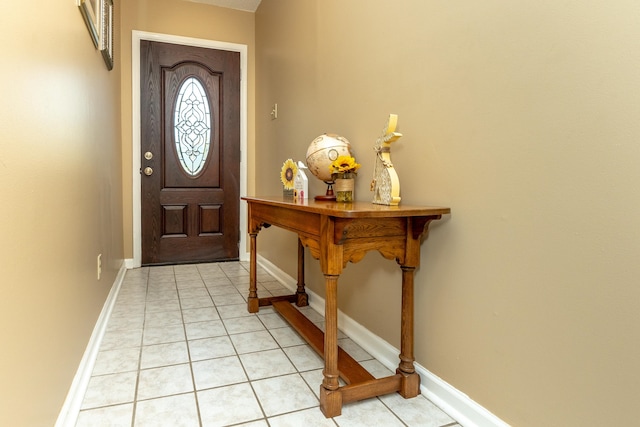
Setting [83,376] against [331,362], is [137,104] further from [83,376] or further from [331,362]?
[331,362]

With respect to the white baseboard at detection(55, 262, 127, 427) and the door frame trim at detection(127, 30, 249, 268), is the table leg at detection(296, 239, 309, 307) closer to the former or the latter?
the white baseboard at detection(55, 262, 127, 427)

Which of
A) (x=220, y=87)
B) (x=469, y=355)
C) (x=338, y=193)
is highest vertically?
(x=220, y=87)

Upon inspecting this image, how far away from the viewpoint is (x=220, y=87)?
12.6 feet

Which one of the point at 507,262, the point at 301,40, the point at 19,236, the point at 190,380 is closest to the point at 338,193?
the point at 507,262

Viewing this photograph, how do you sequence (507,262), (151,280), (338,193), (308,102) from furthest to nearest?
(151,280) < (308,102) < (338,193) < (507,262)

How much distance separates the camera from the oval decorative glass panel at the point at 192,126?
3721mm

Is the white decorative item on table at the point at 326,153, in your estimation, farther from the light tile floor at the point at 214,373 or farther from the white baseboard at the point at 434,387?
the light tile floor at the point at 214,373

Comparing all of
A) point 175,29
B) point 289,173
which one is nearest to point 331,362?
point 289,173

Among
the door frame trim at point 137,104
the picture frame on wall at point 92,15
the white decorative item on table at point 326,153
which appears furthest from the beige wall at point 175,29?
the white decorative item on table at point 326,153

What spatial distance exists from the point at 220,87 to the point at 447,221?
10.1 ft

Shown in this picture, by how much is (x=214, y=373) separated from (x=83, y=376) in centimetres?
49

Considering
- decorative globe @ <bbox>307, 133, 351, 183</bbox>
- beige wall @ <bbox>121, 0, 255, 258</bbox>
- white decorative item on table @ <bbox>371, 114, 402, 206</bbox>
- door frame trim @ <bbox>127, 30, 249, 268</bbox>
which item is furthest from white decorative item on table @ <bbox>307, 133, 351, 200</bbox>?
door frame trim @ <bbox>127, 30, 249, 268</bbox>

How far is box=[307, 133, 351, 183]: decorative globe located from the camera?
191cm

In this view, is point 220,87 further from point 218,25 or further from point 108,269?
point 108,269
